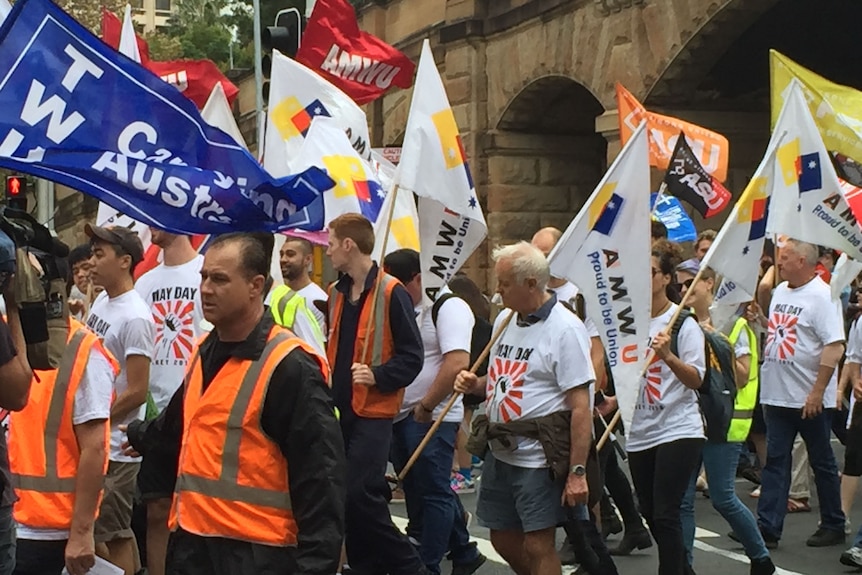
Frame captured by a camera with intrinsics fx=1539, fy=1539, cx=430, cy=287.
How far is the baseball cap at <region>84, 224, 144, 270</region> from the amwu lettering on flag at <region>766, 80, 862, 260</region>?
3928 mm

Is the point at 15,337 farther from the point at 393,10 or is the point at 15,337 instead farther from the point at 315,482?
the point at 393,10

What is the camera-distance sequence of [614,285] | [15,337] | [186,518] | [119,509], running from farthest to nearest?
[614,285] → [119,509] → [186,518] → [15,337]

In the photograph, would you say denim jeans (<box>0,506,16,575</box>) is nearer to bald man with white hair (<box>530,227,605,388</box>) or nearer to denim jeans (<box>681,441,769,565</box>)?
denim jeans (<box>681,441,769,565</box>)

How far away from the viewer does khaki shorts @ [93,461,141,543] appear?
6.39 meters

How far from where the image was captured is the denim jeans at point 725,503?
7.60 metres

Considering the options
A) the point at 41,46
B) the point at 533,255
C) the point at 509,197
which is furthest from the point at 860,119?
the point at 509,197

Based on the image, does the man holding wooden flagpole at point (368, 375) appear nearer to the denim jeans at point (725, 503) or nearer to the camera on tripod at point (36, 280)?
the denim jeans at point (725, 503)

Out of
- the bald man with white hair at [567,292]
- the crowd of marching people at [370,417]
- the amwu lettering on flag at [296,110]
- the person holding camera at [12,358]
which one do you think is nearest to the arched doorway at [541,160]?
the crowd of marching people at [370,417]

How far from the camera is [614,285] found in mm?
7246

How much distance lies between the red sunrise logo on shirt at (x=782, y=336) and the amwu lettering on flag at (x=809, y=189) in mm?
736

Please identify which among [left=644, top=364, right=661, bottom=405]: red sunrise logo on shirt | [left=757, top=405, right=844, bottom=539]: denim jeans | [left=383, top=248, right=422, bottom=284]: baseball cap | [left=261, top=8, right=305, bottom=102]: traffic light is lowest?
[left=757, top=405, right=844, bottom=539]: denim jeans

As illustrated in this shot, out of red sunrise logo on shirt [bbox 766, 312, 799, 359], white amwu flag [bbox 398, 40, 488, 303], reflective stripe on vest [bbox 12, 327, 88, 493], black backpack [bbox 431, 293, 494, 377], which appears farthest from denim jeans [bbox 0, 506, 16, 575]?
red sunrise logo on shirt [bbox 766, 312, 799, 359]

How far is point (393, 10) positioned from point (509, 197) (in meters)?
4.27

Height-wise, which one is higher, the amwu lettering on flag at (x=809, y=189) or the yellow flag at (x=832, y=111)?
the yellow flag at (x=832, y=111)
